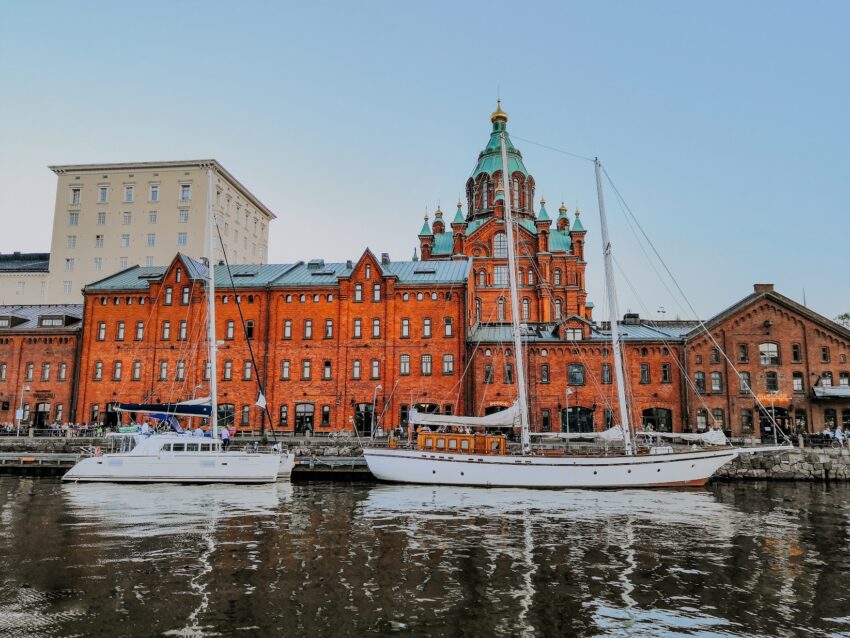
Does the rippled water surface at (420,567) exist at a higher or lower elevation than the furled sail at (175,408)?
lower

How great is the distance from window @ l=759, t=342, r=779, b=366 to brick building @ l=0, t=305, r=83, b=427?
196ft

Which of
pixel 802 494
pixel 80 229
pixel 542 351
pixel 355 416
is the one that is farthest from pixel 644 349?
pixel 80 229

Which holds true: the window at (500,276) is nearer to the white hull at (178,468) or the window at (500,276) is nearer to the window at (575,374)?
the window at (575,374)

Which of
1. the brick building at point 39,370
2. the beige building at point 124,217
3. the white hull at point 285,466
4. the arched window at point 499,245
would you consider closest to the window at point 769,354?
the arched window at point 499,245

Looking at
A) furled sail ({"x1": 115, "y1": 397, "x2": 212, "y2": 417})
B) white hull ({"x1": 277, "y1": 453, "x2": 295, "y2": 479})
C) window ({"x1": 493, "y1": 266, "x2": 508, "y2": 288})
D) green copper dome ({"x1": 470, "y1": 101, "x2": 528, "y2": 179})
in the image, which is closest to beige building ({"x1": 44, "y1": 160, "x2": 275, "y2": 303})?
green copper dome ({"x1": 470, "y1": 101, "x2": 528, "y2": 179})

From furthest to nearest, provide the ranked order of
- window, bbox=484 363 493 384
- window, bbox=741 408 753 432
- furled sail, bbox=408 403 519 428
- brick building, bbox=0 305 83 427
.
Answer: brick building, bbox=0 305 83 427 → window, bbox=484 363 493 384 → window, bbox=741 408 753 432 → furled sail, bbox=408 403 519 428

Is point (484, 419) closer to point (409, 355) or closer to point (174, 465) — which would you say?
point (409, 355)

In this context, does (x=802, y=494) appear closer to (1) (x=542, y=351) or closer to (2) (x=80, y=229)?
(1) (x=542, y=351)

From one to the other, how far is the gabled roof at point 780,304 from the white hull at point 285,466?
33803 millimetres

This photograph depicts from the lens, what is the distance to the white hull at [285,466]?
1592 inches

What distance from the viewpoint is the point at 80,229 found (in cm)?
8712

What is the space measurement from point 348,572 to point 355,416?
3761 centimetres

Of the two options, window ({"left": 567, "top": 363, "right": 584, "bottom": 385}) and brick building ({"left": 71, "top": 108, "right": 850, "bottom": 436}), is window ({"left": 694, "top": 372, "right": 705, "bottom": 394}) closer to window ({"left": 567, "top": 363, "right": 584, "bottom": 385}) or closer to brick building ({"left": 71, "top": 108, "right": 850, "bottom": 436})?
brick building ({"left": 71, "top": 108, "right": 850, "bottom": 436})

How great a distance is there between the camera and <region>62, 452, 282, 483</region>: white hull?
37625 millimetres
